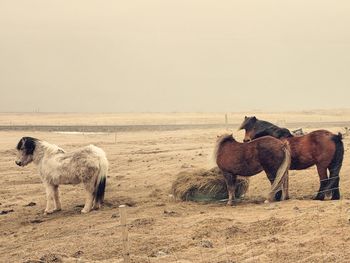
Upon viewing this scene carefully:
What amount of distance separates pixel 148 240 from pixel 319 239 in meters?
2.63

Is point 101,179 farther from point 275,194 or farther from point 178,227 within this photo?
point 275,194

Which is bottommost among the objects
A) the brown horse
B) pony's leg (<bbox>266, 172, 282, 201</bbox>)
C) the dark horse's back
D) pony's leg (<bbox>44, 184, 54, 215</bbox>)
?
pony's leg (<bbox>44, 184, 54, 215</bbox>)

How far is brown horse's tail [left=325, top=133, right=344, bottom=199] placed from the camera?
9.48m

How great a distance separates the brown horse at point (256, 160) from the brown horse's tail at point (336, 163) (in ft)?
3.08

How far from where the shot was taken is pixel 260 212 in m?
8.57

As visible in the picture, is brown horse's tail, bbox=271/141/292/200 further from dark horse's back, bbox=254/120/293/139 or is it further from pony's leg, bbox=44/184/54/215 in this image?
pony's leg, bbox=44/184/54/215

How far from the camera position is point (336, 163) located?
9.56m

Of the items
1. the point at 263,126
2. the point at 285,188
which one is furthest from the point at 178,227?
the point at 263,126

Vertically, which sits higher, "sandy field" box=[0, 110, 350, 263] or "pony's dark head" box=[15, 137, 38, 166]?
"pony's dark head" box=[15, 137, 38, 166]

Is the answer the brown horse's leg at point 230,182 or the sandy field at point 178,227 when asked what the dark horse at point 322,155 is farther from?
the brown horse's leg at point 230,182

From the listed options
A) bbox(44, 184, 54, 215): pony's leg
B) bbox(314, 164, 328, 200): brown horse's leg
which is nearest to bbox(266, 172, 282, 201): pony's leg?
bbox(314, 164, 328, 200): brown horse's leg

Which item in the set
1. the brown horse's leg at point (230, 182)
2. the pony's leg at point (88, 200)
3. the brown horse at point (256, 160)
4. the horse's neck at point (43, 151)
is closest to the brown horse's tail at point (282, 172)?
the brown horse at point (256, 160)

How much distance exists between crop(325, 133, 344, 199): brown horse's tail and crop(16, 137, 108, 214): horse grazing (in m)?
4.81

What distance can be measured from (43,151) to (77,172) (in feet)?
4.53
